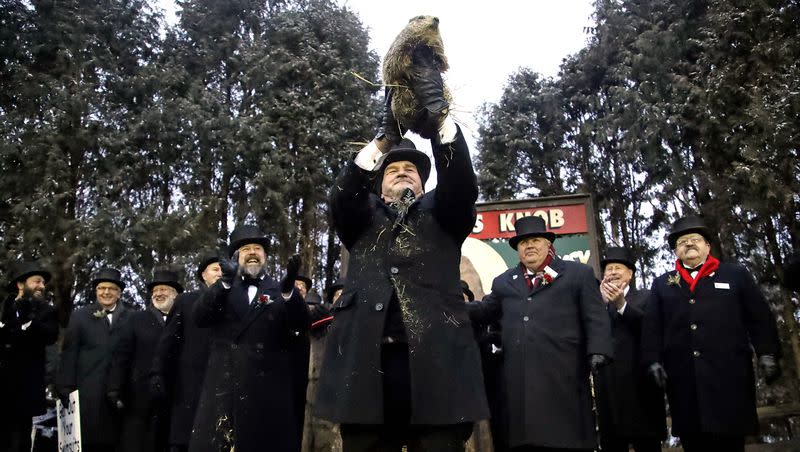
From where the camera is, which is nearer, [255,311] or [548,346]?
[548,346]

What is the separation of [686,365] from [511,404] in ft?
4.65

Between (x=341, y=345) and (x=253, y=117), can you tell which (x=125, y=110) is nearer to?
(x=253, y=117)

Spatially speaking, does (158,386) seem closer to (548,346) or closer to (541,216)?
(548,346)

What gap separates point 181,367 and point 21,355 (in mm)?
2224

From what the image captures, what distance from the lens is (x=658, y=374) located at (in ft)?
17.7

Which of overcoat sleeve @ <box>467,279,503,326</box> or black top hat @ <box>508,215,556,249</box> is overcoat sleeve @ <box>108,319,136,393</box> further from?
black top hat @ <box>508,215,556,249</box>

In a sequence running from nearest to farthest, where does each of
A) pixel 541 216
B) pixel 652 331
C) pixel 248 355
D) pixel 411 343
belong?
pixel 411 343 < pixel 248 355 < pixel 652 331 < pixel 541 216

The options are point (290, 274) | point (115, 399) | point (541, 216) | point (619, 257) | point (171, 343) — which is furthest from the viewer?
point (541, 216)

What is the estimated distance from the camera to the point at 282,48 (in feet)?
62.5

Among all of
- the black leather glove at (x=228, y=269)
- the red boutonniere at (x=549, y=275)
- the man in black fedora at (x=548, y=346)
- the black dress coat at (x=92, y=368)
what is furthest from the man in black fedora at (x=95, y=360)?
the red boutonniere at (x=549, y=275)

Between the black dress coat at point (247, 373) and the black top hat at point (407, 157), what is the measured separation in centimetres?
173

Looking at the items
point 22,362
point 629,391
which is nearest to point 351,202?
point 629,391

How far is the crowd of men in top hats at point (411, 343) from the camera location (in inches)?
121

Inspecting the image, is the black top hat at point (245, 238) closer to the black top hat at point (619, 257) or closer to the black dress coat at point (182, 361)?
the black dress coat at point (182, 361)
